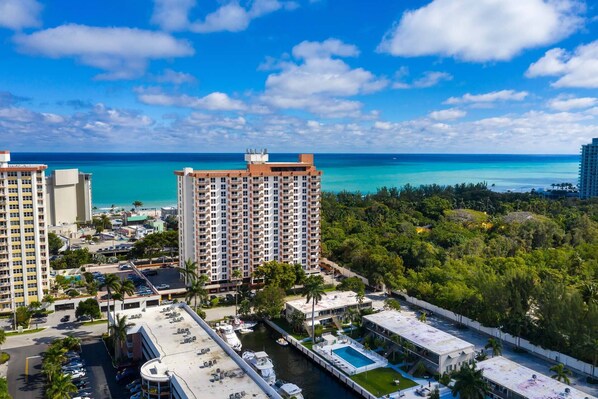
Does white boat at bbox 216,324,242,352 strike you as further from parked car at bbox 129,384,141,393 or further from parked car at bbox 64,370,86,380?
→ parked car at bbox 64,370,86,380

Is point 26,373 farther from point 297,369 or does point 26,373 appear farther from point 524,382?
point 524,382

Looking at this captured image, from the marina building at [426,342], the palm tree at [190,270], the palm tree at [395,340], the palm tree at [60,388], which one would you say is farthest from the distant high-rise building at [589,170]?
the palm tree at [60,388]

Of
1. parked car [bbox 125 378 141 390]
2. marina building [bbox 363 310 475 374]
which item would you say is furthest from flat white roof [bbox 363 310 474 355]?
parked car [bbox 125 378 141 390]

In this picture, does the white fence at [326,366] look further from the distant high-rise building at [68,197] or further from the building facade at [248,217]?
the distant high-rise building at [68,197]

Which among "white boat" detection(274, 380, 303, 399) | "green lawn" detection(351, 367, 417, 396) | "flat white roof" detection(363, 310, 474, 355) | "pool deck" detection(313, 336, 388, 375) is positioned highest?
"flat white roof" detection(363, 310, 474, 355)

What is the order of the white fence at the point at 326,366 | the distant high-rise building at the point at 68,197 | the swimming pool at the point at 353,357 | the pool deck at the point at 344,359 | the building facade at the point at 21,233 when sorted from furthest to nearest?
the distant high-rise building at the point at 68,197, the building facade at the point at 21,233, the swimming pool at the point at 353,357, the pool deck at the point at 344,359, the white fence at the point at 326,366
